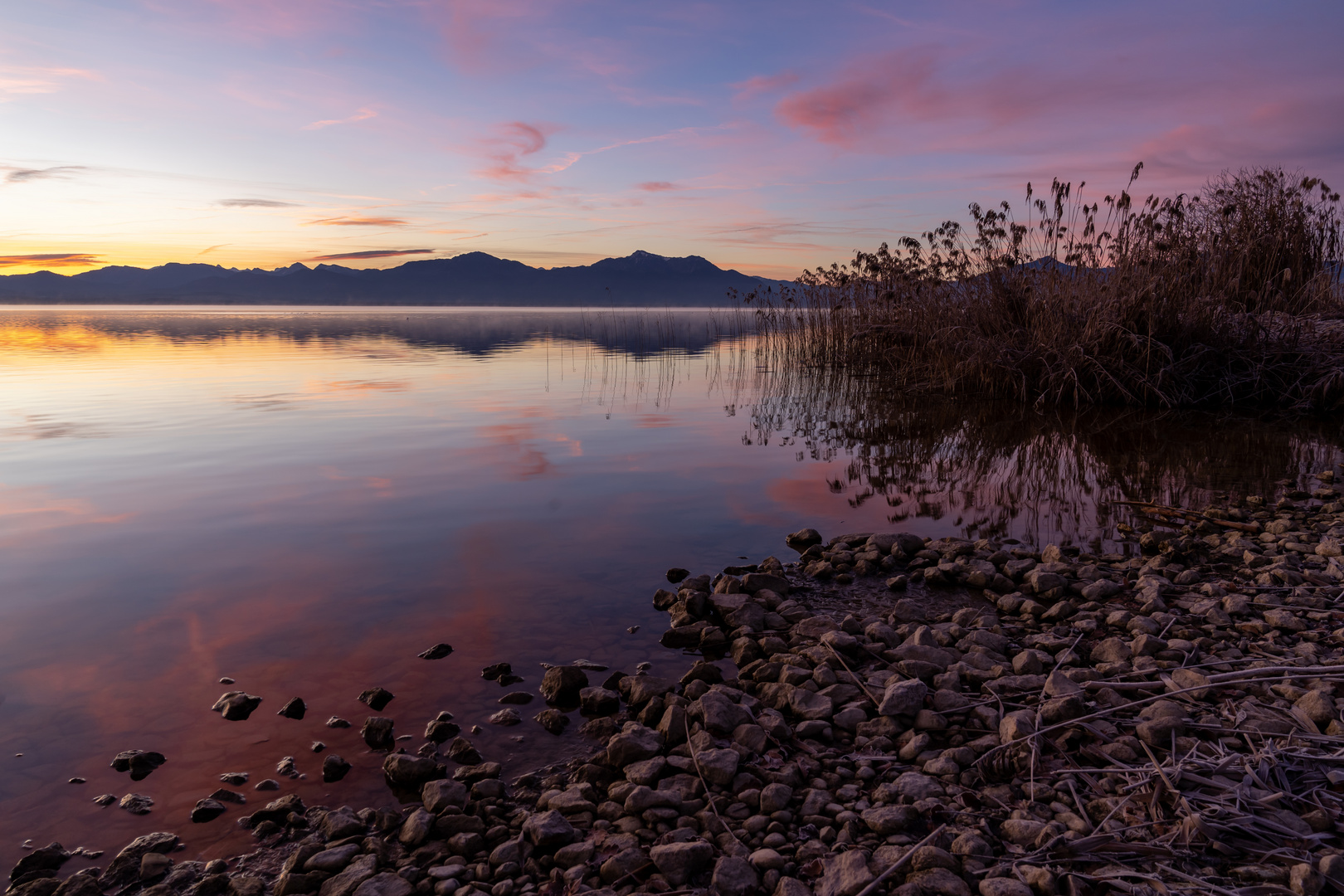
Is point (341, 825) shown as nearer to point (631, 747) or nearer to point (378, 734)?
point (378, 734)

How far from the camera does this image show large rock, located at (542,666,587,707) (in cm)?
423

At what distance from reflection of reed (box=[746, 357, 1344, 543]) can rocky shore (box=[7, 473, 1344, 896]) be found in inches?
106

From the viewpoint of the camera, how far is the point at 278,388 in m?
17.8

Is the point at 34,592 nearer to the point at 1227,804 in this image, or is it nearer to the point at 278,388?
the point at 1227,804

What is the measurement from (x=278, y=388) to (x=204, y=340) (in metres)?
22.0

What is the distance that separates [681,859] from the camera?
109 inches

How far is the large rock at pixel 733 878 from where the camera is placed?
8.75 ft

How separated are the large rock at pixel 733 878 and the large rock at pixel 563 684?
5.44ft

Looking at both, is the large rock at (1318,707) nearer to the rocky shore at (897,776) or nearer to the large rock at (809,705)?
the rocky shore at (897,776)

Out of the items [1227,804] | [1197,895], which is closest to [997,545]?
[1227,804]

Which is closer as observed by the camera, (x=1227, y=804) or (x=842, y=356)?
(x=1227, y=804)

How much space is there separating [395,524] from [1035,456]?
8930mm

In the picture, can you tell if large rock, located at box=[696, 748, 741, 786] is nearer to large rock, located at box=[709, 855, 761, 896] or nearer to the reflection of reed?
large rock, located at box=[709, 855, 761, 896]

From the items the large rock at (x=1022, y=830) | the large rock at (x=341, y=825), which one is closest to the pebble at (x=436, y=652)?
the large rock at (x=341, y=825)
